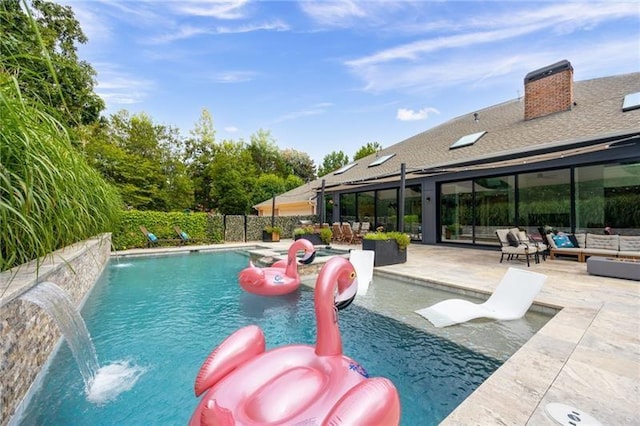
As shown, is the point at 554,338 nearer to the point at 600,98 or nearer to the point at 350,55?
the point at 600,98

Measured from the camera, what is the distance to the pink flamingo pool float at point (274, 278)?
5500mm

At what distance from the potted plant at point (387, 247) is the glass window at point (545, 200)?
199 inches

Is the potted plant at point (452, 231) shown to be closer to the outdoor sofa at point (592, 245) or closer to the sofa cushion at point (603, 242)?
the outdoor sofa at point (592, 245)

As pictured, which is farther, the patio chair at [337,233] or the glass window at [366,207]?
the glass window at [366,207]

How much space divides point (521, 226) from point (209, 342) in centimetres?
1061

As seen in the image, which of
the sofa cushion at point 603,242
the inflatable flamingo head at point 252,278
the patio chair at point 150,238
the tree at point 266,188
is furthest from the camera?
the tree at point 266,188

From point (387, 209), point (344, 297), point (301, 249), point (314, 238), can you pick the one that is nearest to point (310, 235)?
point (314, 238)

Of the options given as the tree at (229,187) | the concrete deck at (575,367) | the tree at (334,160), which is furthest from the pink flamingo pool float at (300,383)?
the tree at (334,160)

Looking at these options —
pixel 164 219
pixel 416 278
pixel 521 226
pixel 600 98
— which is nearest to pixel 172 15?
pixel 416 278

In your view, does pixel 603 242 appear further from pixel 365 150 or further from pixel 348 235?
pixel 365 150

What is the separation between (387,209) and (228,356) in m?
13.6

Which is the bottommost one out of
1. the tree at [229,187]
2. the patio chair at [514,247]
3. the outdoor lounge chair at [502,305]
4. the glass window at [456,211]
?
the outdoor lounge chair at [502,305]

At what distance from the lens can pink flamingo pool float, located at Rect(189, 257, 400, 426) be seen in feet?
5.28

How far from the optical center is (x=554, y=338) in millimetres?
3203
